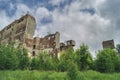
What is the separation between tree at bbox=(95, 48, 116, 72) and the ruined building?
15.2 metres

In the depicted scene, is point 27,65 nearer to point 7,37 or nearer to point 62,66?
point 62,66

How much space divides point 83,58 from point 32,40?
20650mm

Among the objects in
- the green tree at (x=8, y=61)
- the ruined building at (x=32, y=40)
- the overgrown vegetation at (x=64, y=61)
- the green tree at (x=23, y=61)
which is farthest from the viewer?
Result: the ruined building at (x=32, y=40)

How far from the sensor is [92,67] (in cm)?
3544

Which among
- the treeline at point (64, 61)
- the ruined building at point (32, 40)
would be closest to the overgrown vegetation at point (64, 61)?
the treeline at point (64, 61)

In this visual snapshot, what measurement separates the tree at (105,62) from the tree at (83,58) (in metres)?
1.48

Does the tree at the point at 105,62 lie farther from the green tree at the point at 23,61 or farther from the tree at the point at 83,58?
the green tree at the point at 23,61

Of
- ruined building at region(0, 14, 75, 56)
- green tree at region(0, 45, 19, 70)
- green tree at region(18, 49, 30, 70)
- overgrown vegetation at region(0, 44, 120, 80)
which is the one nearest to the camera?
green tree at region(0, 45, 19, 70)

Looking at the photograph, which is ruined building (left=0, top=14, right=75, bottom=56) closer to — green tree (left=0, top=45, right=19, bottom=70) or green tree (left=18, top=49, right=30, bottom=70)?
green tree (left=18, top=49, right=30, bottom=70)

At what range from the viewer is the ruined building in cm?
5200

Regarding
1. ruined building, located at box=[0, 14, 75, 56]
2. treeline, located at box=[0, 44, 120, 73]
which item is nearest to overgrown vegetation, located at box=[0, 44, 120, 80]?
treeline, located at box=[0, 44, 120, 73]

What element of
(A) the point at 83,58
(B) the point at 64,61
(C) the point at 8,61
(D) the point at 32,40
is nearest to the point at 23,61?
(C) the point at 8,61

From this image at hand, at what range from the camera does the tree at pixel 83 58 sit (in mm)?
35456

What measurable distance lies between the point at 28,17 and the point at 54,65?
20.8 m
